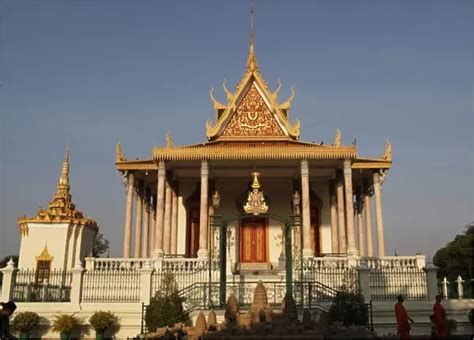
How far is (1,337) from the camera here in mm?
7574

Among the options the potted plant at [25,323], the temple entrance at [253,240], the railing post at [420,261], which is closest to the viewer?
the potted plant at [25,323]

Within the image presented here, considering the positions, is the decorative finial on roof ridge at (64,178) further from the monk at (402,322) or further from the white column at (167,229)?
the monk at (402,322)

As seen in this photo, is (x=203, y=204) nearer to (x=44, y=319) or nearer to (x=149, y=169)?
(x=149, y=169)

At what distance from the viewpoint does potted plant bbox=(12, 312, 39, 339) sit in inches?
582

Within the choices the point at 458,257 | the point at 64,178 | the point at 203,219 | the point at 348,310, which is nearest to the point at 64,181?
the point at 64,178

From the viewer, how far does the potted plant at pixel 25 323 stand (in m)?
14.8

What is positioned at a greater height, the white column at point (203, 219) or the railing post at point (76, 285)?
the white column at point (203, 219)

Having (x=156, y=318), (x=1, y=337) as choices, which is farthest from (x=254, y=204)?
(x=1, y=337)

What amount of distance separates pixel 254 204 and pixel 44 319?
29.2 feet

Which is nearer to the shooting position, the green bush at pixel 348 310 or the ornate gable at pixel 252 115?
the green bush at pixel 348 310

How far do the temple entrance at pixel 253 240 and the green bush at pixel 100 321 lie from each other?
9.56 meters

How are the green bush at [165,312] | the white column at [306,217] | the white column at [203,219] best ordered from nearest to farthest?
the green bush at [165,312] → the white column at [203,219] → the white column at [306,217]

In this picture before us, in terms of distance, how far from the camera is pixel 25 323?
14.8 m

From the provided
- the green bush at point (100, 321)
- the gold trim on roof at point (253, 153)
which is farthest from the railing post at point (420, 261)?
the green bush at point (100, 321)
